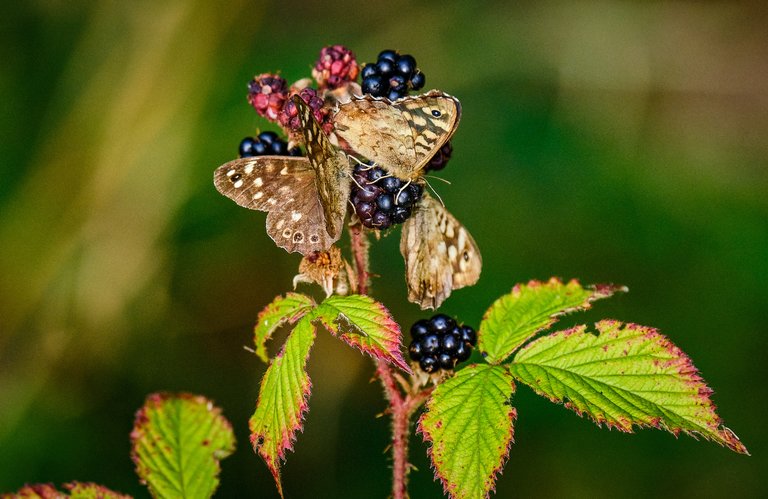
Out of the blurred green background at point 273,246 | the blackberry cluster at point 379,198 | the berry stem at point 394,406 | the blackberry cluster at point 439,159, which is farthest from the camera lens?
the blurred green background at point 273,246

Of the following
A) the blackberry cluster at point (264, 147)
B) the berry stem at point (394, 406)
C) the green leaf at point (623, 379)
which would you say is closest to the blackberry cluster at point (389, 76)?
the blackberry cluster at point (264, 147)

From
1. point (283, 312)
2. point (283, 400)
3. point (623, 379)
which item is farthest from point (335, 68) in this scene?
point (623, 379)

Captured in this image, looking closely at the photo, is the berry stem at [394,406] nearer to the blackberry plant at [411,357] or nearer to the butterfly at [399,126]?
the blackberry plant at [411,357]

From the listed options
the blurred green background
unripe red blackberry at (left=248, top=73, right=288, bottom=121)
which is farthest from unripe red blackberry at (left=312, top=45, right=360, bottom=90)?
the blurred green background

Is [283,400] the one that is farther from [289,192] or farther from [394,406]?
[289,192]

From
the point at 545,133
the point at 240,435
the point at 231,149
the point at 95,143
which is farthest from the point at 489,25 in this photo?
the point at 240,435

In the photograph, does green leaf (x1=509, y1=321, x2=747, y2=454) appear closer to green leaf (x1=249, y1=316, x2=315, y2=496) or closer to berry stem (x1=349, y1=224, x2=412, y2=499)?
berry stem (x1=349, y1=224, x2=412, y2=499)

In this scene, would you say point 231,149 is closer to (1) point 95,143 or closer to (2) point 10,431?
(1) point 95,143
